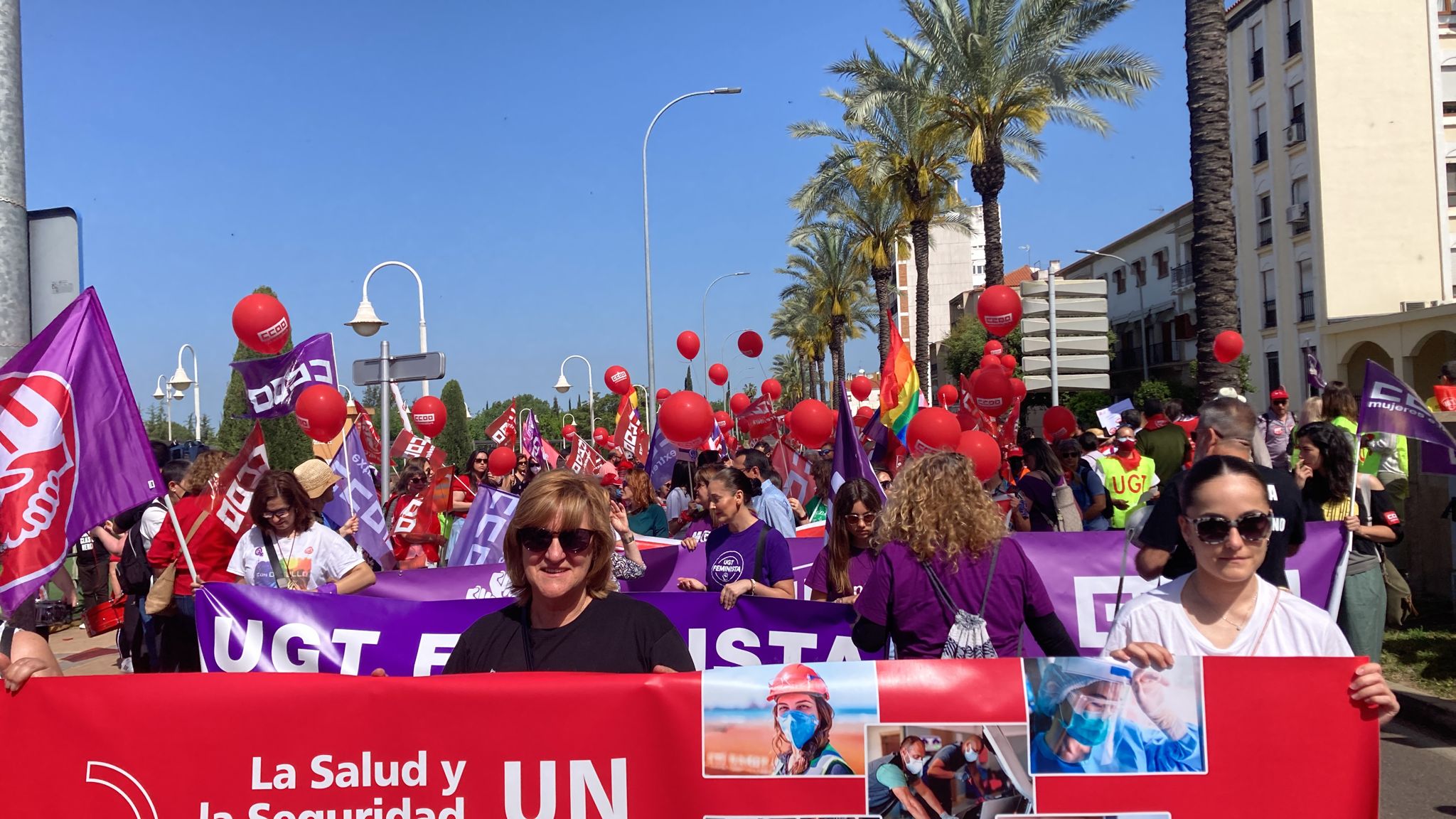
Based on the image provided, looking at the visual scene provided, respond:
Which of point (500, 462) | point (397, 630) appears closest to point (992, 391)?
point (500, 462)

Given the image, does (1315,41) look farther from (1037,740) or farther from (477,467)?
(1037,740)

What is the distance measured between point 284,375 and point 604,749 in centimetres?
604

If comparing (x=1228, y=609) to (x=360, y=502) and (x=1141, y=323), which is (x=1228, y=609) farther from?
(x=1141, y=323)

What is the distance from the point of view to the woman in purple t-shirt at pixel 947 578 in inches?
150

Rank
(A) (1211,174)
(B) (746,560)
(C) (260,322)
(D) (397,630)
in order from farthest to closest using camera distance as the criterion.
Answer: (A) (1211,174), (C) (260,322), (B) (746,560), (D) (397,630)

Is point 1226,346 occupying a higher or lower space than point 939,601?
higher

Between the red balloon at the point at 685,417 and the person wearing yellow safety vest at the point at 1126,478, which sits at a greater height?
the red balloon at the point at 685,417

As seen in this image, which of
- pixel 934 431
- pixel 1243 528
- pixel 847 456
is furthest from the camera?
pixel 934 431

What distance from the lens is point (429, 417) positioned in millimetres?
Result: 17469

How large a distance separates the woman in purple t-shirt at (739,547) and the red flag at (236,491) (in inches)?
94.7

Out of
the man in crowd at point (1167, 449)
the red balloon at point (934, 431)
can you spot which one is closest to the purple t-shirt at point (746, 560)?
the red balloon at point (934, 431)

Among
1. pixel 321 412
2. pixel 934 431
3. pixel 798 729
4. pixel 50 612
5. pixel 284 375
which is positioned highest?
pixel 284 375

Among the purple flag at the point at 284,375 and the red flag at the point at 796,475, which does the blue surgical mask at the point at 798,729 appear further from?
the red flag at the point at 796,475

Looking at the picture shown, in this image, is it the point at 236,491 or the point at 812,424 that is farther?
the point at 812,424
